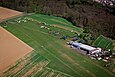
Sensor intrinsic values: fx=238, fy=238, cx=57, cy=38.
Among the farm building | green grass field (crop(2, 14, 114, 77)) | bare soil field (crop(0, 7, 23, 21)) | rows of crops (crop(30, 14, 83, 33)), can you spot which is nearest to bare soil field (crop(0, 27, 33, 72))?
green grass field (crop(2, 14, 114, 77))

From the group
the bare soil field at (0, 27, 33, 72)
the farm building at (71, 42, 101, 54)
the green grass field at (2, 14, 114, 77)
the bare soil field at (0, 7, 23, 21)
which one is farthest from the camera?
the bare soil field at (0, 7, 23, 21)

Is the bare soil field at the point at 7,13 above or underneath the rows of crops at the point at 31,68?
above

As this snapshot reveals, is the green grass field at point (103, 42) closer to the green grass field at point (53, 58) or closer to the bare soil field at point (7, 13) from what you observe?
the green grass field at point (53, 58)

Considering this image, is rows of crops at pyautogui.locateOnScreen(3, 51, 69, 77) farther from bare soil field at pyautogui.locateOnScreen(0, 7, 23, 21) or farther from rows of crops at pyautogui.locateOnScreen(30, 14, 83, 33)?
bare soil field at pyautogui.locateOnScreen(0, 7, 23, 21)

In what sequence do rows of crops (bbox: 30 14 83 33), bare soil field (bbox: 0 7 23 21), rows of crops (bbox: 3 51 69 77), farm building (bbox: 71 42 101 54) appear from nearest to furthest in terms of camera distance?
rows of crops (bbox: 3 51 69 77)
farm building (bbox: 71 42 101 54)
rows of crops (bbox: 30 14 83 33)
bare soil field (bbox: 0 7 23 21)

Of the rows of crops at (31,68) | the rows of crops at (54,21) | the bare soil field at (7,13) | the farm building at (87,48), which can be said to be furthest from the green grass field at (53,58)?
the bare soil field at (7,13)

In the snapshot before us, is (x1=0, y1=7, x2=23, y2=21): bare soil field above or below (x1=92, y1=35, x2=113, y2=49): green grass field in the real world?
above

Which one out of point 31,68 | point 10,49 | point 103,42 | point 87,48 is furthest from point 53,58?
point 103,42
